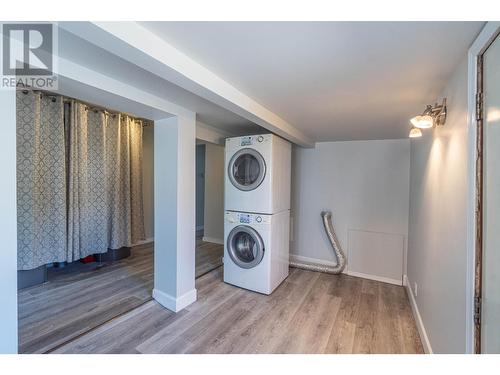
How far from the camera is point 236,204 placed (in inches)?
109

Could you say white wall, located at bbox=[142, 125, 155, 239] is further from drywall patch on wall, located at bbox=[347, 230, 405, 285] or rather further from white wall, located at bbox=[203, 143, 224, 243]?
drywall patch on wall, located at bbox=[347, 230, 405, 285]

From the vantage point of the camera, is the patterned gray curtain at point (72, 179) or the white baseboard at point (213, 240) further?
the white baseboard at point (213, 240)

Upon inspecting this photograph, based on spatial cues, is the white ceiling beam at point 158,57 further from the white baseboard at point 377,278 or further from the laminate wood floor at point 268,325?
the white baseboard at point 377,278

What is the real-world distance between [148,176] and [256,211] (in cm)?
291

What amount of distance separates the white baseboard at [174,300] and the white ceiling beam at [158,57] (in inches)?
74.2

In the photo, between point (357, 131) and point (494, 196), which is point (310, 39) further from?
point (357, 131)

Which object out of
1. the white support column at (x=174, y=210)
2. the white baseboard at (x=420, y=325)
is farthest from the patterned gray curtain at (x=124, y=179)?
the white baseboard at (x=420, y=325)

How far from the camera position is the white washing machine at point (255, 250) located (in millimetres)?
2600

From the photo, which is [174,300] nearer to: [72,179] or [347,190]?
[72,179]

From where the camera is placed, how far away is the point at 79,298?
2.46 metres

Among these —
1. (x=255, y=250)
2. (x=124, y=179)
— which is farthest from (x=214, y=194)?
(x=255, y=250)

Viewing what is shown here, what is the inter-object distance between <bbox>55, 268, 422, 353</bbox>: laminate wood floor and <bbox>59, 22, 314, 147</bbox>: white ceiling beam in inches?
73.3

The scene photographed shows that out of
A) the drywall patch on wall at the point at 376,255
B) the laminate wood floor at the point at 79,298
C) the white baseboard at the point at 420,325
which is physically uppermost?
the drywall patch on wall at the point at 376,255

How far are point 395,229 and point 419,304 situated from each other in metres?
1.23
